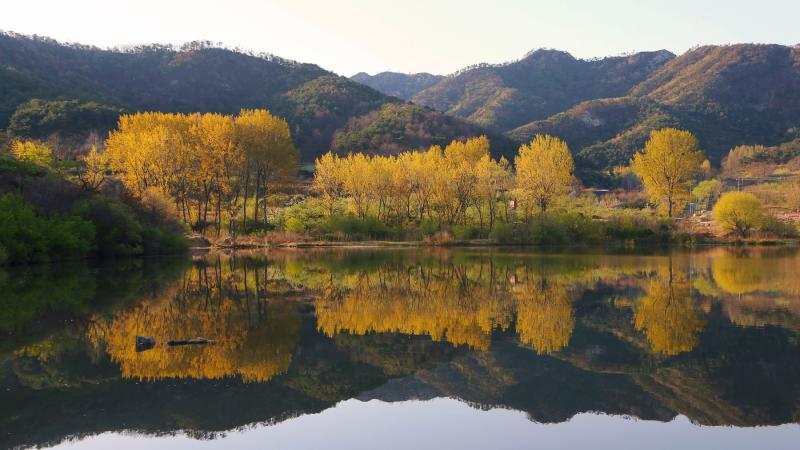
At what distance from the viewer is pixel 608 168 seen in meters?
107

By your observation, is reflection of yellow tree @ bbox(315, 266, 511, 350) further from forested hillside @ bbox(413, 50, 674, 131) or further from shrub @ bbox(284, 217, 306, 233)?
forested hillside @ bbox(413, 50, 674, 131)

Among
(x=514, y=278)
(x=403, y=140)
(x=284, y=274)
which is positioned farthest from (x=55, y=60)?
(x=514, y=278)

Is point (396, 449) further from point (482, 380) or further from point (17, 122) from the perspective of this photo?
point (17, 122)

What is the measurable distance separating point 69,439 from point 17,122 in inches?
2928

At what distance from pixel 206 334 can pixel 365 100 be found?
348 ft

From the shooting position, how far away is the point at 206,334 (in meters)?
13.4

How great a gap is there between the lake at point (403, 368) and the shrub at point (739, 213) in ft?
115

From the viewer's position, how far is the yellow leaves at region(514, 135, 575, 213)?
5194cm

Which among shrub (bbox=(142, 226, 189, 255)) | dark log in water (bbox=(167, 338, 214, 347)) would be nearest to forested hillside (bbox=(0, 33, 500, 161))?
shrub (bbox=(142, 226, 189, 255))

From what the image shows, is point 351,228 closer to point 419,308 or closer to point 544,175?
point 544,175

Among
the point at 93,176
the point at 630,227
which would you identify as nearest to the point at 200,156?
the point at 93,176

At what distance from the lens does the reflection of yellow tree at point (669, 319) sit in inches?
484

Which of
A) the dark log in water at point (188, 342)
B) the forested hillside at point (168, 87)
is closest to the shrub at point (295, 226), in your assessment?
the forested hillside at point (168, 87)

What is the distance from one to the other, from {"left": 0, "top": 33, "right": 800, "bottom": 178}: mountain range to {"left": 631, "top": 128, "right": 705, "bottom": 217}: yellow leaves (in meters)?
39.2
